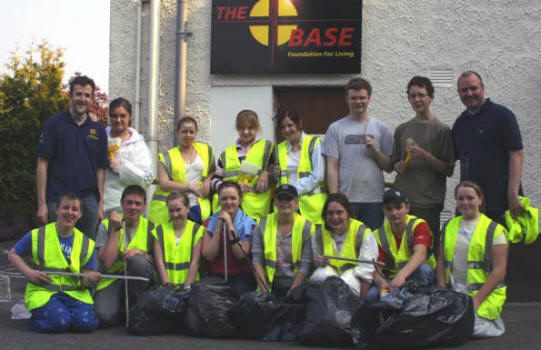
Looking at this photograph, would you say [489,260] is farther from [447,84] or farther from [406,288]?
[447,84]

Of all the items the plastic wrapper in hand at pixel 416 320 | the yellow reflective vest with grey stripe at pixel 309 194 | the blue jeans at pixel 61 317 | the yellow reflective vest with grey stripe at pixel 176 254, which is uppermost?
the yellow reflective vest with grey stripe at pixel 309 194

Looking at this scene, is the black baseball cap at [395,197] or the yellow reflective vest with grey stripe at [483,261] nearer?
the yellow reflective vest with grey stripe at [483,261]

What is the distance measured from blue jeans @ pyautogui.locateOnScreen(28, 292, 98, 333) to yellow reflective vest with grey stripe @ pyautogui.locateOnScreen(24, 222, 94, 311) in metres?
0.08

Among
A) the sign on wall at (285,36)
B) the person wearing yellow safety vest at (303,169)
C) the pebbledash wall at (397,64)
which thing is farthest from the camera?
the sign on wall at (285,36)

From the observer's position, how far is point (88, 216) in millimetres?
5922

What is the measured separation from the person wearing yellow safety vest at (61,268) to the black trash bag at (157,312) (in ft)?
1.19

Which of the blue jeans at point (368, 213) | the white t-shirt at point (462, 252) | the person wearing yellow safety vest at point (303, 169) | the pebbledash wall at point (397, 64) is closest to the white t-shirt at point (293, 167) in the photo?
the person wearing yellow safety vest at point (303, 169)

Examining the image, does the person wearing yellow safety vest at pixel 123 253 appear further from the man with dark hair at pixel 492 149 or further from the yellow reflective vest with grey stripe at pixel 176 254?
the man with dark hair at pixel 492 149

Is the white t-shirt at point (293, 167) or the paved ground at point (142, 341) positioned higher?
the white t-shirt at point (293, 167)

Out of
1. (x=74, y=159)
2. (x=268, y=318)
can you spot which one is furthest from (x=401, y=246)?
(x=74, y=159)

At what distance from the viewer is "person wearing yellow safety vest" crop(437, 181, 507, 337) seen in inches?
203

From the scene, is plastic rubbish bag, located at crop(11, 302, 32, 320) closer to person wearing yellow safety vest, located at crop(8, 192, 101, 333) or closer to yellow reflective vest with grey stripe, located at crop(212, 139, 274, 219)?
person wearing yellow safety vest, located at crop(8, 192, 101, 333)

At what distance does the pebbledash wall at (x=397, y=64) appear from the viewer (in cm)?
800

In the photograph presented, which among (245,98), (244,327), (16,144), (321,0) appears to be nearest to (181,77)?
(245,98)
